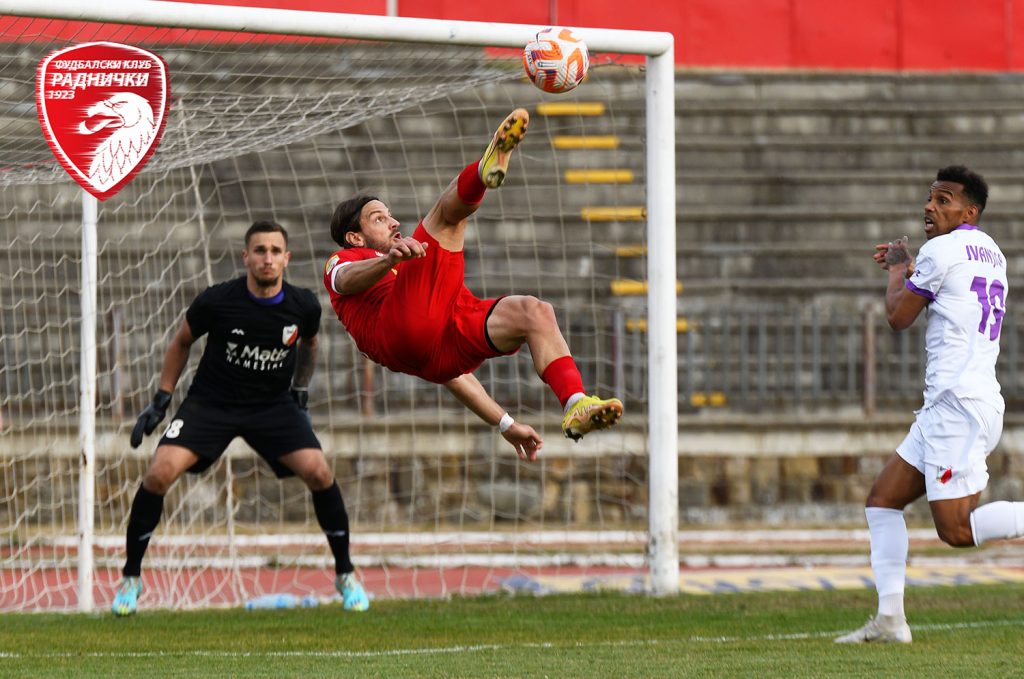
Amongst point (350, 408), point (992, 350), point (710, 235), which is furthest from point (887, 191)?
point (992, 350)

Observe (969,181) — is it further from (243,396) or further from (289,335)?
(243,396)

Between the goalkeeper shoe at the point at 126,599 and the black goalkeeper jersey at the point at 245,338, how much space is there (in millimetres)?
1106

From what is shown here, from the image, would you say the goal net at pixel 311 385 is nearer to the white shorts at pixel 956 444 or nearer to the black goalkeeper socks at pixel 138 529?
the black goalkeeper socks at pixel 138 529

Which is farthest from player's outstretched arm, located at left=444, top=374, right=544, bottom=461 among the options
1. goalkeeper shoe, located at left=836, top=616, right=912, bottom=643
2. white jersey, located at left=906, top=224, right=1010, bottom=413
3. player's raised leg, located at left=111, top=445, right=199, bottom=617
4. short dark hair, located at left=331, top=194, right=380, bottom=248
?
player's raised leg, located at left=111, top=445, right=199, bottom=617

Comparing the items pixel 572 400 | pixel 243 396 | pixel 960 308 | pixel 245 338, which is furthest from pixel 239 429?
pixel 960 308

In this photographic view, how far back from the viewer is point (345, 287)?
648 centimetres

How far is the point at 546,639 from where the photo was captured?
7.44 meters

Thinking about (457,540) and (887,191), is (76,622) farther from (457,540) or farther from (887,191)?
(887,191)

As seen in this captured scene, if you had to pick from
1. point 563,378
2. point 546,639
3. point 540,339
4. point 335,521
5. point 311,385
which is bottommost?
point 546,639

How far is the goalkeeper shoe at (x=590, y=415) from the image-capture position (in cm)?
576

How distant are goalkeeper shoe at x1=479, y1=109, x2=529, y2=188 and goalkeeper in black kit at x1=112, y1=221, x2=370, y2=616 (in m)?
2.68

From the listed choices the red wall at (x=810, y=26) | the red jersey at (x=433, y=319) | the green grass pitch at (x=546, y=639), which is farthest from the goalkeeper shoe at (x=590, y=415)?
the red wall at (x=810, y=26)

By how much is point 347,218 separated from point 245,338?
5.18 ft

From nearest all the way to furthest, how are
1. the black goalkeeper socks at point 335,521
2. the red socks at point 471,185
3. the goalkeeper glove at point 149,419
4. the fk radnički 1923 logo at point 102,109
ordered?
the red socks at point 471,185 → the fk radnički 1923 logo at point 102,109 → the goalkeeper glove at point 149,419 → the black goalkeeper socks at point 335,521
